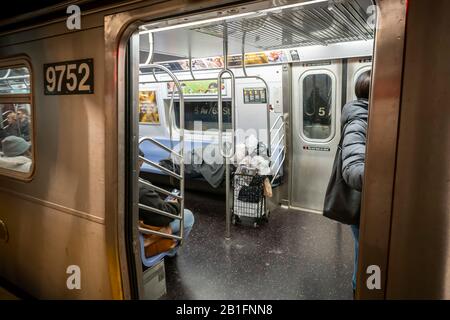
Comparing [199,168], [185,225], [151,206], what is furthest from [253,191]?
[151,206]

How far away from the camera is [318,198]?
5.16 m

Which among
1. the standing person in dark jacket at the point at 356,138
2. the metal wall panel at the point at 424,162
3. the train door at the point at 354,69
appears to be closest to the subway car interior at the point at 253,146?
the train door at the point at 354,69

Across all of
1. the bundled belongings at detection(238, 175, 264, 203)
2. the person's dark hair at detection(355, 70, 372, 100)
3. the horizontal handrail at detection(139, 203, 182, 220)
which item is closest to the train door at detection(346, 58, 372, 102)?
the bundled belongings at detection(238, 175, 264, 203)

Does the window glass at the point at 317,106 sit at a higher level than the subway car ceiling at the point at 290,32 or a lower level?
lower

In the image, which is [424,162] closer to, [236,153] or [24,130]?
[24,130]

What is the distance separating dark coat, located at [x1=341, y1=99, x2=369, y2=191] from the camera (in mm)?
1853

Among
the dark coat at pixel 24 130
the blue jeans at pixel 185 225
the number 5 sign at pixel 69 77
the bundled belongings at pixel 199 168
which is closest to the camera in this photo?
the number 5 sign at pixel 69 77

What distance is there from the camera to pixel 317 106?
4.99m

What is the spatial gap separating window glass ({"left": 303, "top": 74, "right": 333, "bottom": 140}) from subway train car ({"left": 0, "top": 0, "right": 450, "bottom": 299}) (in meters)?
0.02

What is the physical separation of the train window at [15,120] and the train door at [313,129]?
3.80m

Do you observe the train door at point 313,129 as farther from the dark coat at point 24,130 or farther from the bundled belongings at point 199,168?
the dark coat at point 24,130

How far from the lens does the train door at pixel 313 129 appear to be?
4820 mm

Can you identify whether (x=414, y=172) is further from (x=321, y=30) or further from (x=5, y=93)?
(x=5, y=93)
